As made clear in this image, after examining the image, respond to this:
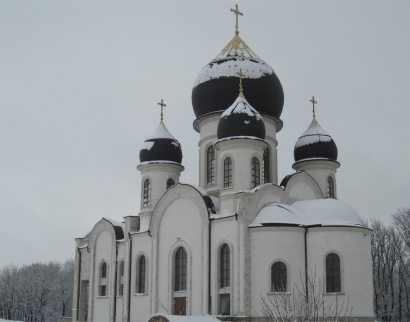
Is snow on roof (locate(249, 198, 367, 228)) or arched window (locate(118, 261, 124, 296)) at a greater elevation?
snow on roof (locate(249, 198, 367, 228))

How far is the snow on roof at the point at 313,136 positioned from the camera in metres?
26.7

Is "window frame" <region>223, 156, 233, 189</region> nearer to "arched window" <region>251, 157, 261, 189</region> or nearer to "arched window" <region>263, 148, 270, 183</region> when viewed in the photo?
"arched window" <region>251, 157, 261, 189</region>

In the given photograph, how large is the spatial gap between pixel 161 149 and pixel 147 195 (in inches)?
87.8

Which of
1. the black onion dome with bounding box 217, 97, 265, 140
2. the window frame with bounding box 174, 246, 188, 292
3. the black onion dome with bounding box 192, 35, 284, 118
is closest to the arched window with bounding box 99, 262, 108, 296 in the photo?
the window frame with bounding box 174, 246, 188, 292

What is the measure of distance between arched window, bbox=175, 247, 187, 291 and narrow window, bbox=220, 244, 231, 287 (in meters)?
2.10

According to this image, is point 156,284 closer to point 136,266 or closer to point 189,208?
point 136,266

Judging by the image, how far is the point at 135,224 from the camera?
2698 cm

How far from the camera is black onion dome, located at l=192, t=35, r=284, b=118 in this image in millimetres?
26156

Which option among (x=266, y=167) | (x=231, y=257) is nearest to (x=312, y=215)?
(x=231, y=257)

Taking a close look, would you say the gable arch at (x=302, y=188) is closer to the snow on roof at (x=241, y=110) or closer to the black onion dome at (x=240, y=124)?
the black onion dome at (x=240, y=124)

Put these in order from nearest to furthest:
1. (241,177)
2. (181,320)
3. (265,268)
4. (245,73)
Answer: (181,320)
(265,268)
(241,177)
(245,73)

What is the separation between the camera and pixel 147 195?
1077 inches

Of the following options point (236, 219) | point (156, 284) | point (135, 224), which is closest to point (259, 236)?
point (236, 219)

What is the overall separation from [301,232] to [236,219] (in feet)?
7.82
